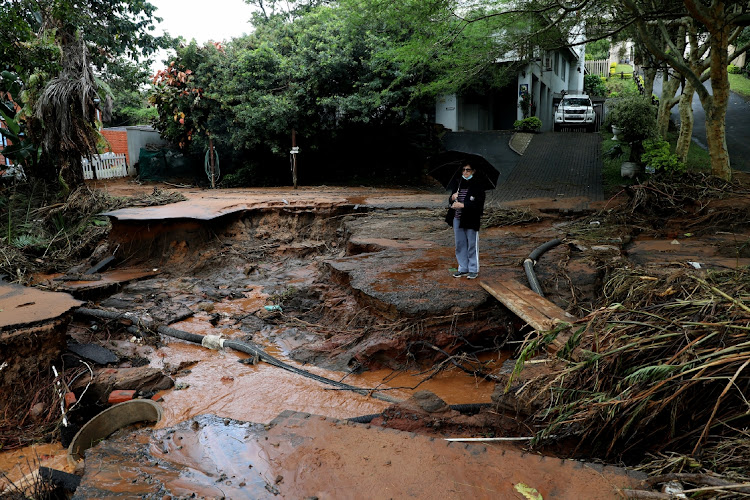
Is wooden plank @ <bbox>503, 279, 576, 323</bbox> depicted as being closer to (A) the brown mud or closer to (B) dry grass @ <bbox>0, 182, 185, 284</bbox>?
(A) the brown mud

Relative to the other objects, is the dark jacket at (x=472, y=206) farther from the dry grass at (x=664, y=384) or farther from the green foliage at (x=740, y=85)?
the green foliage at (x=740, y=85)

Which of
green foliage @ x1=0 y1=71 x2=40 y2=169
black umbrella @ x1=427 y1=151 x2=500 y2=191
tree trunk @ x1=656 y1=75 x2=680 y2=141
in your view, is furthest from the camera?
tree trunk @ x1=656 y1=75 x2=680 y2=141

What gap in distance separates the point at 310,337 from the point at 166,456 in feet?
11.7

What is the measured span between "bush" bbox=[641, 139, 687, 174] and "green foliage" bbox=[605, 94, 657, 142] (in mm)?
619

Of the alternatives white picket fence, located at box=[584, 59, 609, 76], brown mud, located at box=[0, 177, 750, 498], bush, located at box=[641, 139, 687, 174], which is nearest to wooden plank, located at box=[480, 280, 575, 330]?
brown mud, located at box=[0, 177, 750, 498]

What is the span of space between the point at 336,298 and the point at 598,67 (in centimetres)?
4397

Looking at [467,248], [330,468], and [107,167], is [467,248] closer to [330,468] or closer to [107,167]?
[330,468]

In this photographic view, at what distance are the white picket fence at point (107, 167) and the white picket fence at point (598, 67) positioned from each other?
122ft

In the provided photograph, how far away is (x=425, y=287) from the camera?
6.95m

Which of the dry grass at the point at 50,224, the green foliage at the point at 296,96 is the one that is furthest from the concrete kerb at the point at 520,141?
the dry grass at the point at 50,224

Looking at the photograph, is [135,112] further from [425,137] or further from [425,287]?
[425,287]

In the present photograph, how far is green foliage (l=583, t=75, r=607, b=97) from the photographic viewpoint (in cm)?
3488

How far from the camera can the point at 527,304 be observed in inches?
238

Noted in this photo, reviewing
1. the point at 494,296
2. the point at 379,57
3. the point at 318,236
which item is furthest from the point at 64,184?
the point at 494,296
